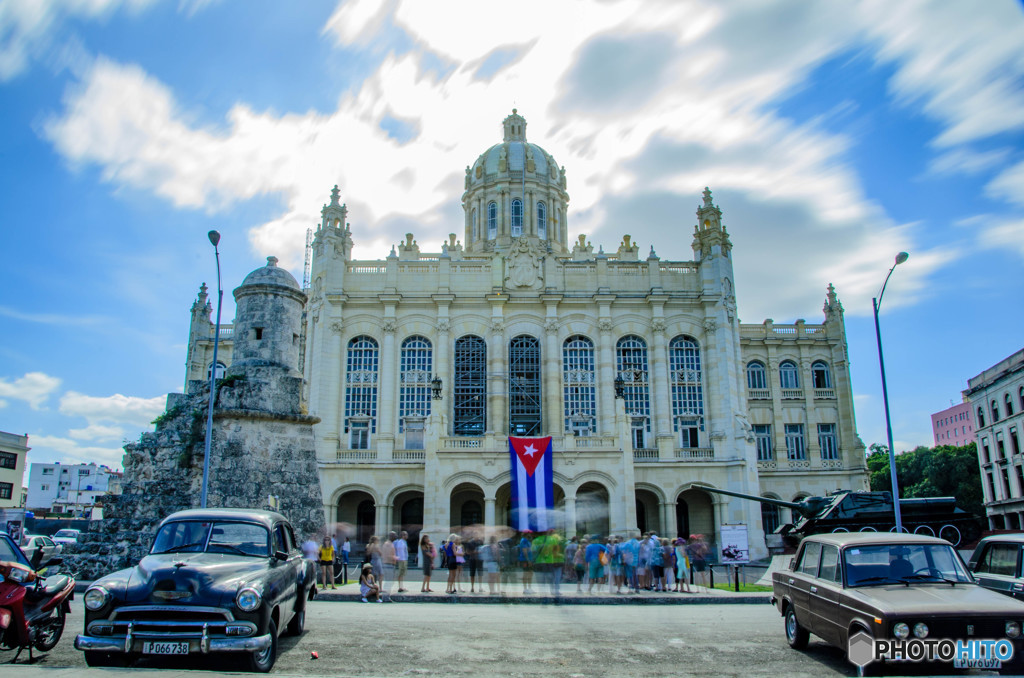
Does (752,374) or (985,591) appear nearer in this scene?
(985,591)

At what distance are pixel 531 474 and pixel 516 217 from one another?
77.7ft

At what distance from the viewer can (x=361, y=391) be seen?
124ft

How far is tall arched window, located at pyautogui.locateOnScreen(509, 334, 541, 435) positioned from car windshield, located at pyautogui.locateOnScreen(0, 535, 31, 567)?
95.6ft

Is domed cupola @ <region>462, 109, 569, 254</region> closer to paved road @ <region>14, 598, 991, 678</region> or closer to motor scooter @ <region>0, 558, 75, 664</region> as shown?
paved road @ <region>14, 598, 991, 678</region>

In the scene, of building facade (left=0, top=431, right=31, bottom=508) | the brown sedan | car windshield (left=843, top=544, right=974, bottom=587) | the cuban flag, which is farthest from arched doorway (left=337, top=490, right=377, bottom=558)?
building facade (left=0, top=431, right=31, bottom=508)

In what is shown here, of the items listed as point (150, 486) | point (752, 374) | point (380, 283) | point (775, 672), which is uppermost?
point (380, 283)

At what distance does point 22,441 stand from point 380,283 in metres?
43.3

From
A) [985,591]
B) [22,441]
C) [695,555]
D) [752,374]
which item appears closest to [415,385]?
[695,555]

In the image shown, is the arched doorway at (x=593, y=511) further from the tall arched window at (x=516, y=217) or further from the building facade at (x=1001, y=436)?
the building facade at (x=1001, y=436)

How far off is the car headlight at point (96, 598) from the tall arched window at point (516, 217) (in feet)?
138

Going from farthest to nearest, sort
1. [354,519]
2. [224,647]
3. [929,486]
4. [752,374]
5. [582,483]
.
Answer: [929,486] < [752,374] < [354,519] < [582,483] < [224,647]

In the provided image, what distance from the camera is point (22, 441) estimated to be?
203ft

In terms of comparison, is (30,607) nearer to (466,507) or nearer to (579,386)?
(466,507)

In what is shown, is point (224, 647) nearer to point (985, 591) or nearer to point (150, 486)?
point (985, 591)
